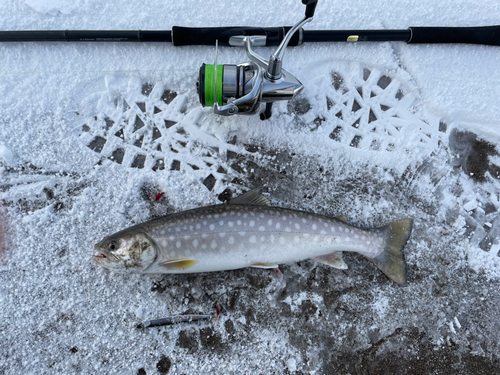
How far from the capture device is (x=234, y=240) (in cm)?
198

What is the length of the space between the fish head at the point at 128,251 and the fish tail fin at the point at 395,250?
1.52 meters

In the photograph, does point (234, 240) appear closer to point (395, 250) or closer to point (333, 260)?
point (333, 260)

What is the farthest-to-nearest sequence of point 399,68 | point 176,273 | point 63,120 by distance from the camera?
point 399,68
point 63,120
point 176,273

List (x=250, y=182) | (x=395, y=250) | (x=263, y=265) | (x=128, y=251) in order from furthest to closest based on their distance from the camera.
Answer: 1. (x=250, y=182)
2. (x=395, y=250)
3. (x=263, y=265)
4. (x=128, y=251)

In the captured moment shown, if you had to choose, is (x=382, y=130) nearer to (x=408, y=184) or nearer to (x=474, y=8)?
(x=408, y=184)

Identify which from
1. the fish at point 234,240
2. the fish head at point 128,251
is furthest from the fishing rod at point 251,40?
the fish head at point 128,251

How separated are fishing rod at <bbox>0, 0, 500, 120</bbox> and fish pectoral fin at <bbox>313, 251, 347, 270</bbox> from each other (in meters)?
1.10

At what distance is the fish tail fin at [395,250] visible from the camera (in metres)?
2.13

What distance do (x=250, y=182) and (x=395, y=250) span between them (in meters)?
1.13

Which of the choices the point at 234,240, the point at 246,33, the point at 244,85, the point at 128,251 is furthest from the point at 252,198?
the point at 246,33

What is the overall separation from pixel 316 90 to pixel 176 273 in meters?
1.73

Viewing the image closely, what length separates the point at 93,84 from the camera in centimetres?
232

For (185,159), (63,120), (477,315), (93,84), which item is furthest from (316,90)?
(477,315)

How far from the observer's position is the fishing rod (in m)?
1.93
